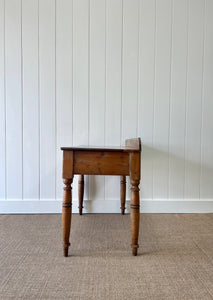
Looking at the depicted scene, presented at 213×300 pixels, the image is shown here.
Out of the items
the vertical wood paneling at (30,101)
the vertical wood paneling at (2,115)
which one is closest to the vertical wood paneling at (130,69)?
the vertical wood paneling at (30,101)

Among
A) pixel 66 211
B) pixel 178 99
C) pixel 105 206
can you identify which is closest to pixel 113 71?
pixel 178 99

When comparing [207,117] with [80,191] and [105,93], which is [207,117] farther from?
[80,191]

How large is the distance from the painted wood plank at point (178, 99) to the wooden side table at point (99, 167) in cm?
85

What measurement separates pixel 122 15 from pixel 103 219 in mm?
1555

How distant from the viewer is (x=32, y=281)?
1097mm

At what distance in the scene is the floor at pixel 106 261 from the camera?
1034 millimetres

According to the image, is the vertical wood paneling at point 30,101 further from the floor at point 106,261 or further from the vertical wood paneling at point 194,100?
the vertical wood paneling at point 194,100

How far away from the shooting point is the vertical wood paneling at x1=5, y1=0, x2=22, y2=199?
204cm

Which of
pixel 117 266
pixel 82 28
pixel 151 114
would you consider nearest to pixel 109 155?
pixel 117 266

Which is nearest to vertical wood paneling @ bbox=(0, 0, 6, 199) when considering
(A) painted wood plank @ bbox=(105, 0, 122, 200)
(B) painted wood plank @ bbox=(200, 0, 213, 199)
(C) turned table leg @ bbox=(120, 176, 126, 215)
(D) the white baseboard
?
(D) the white baseboard

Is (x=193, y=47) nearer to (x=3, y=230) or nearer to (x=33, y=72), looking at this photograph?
(x=33, y=72)

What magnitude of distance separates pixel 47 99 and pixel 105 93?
46 cm

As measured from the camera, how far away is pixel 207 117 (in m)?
2.12

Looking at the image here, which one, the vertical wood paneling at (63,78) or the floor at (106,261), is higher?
the vertical wood paneling at (63,78)
